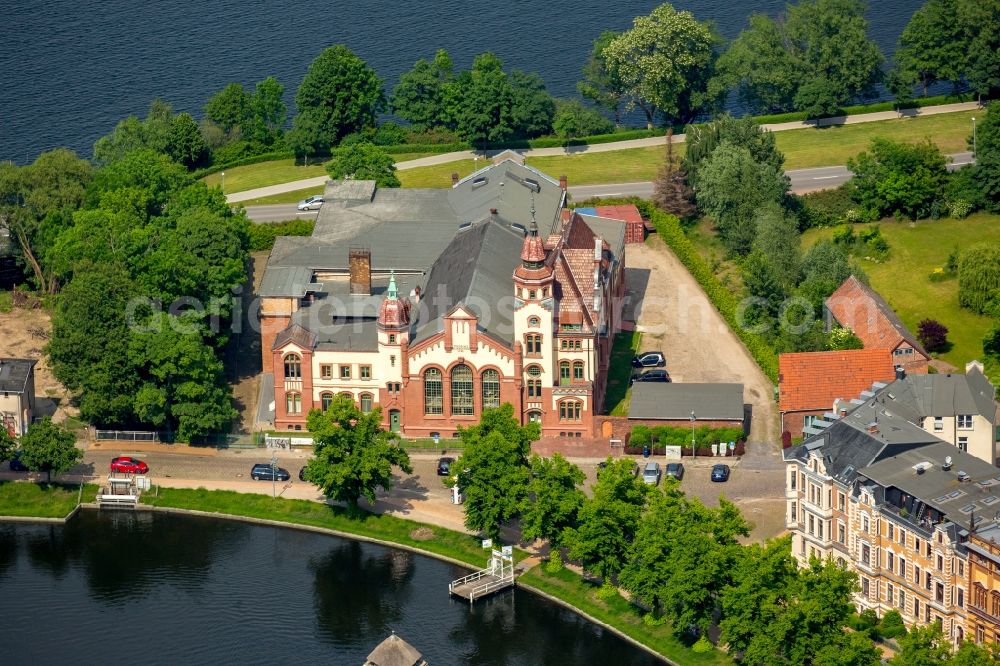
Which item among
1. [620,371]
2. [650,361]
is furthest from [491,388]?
[650,361]

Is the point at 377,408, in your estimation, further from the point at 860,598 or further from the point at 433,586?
the point at 860,598

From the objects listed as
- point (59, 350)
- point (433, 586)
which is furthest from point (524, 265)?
point (59, 350)

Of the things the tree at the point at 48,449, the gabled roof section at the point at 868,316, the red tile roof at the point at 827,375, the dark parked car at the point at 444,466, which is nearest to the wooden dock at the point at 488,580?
the dark parked car at the point at 444,466

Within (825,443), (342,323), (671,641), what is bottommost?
(671,641)

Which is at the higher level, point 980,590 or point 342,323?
point 342,323

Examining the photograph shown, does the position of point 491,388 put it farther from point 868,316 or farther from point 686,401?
point 868,316

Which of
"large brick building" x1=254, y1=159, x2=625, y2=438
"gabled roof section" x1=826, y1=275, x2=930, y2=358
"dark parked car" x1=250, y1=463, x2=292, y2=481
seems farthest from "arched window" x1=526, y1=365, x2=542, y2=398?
"gabled roof section" x1=826, y1=275, x2=930, y2=358

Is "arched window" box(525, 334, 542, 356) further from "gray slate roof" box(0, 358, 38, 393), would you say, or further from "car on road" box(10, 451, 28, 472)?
"gray slate roof" box(0, 358, 38, 393)
